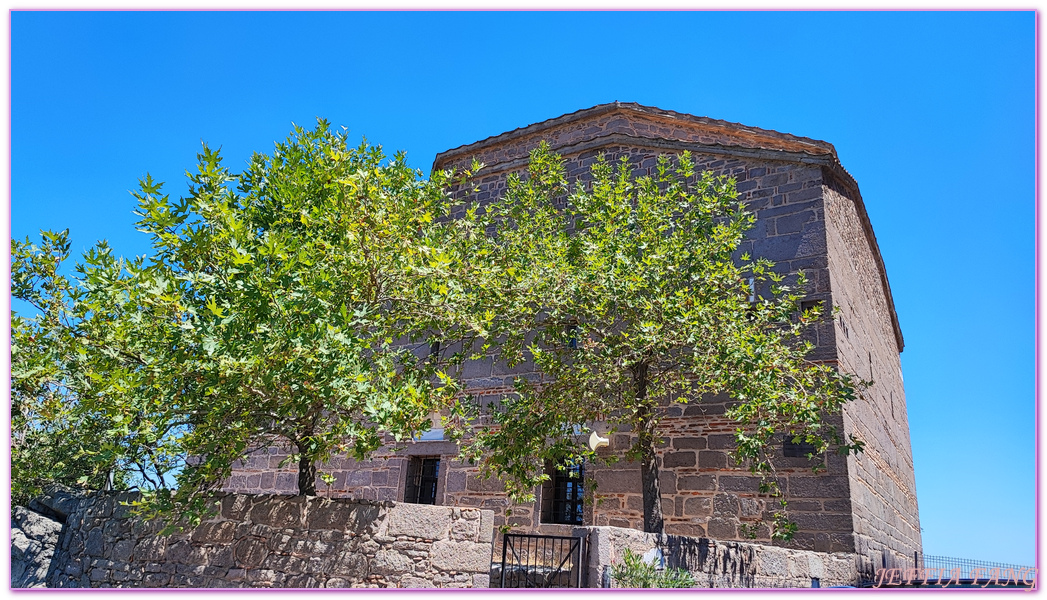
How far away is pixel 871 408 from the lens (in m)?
10.6

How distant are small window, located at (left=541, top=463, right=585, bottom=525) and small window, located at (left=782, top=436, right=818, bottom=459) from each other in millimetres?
2662

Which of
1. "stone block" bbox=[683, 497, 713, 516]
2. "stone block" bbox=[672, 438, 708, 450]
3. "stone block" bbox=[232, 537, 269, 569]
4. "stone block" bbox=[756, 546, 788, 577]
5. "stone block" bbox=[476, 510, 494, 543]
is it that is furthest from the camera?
"stone block" bbox=[672, 438, 708, 450]

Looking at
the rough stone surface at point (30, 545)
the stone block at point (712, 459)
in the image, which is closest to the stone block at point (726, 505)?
the stone block at point (712, 459)

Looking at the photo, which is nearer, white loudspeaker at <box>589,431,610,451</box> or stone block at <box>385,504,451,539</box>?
stone block at <box>385,504,451,539</box>

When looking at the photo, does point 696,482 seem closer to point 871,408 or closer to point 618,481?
point 618,481

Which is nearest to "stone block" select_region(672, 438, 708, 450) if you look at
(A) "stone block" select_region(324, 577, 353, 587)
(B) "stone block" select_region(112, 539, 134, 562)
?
(A) "stone block" select_region(324, 577, 353, 587)

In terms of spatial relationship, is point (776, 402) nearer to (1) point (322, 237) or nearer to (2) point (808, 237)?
(2) point (808, 237)

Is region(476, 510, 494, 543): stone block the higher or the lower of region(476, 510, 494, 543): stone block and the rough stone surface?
the higher

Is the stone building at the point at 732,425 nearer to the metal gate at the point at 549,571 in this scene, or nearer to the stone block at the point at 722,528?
Answer: the stone block at the point at 722,528

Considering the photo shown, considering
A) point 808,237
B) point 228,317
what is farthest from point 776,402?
point 228,317

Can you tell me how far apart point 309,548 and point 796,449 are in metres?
5.79

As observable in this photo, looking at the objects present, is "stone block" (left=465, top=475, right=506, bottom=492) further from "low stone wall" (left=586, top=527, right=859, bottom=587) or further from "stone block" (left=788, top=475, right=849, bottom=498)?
"stone block" (left=788, top=475, right=849, bottom=498)

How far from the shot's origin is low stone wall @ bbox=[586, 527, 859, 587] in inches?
221

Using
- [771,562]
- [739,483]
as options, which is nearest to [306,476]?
[771,562]
